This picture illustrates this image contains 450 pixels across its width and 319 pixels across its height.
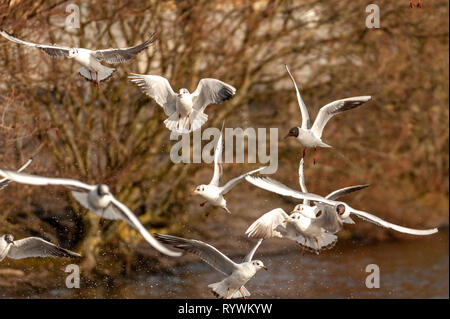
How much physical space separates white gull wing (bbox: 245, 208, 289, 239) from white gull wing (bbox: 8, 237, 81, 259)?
1394 millimetres

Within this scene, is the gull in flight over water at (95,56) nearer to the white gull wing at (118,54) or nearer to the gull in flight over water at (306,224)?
the white gull wing at (118,54)

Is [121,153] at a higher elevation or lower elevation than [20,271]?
higher

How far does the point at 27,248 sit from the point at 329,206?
89.4 inches

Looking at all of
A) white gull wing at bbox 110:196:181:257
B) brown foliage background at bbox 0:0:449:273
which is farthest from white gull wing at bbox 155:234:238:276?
brown foliage background at bbox 0:0:449:273

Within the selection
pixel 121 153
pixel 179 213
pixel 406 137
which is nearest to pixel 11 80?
pixel 121 153

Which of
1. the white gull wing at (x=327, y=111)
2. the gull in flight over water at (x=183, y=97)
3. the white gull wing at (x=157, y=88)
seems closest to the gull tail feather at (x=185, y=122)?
the gull in flight over water at (x=183, y=97)

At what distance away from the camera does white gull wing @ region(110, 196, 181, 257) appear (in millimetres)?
4668

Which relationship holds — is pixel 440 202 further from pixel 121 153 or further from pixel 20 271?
pixel 20 271

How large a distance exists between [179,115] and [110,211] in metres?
2.03

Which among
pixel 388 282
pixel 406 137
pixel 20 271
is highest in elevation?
pixel 406 137

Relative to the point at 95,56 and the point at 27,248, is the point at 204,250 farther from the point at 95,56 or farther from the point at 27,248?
the point at 95,56

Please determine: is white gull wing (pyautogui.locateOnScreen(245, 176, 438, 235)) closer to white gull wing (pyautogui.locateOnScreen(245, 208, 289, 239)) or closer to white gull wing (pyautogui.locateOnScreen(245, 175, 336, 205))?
white gull wing (pyautogui.locateOnScreen(245, 175, 336, 205))

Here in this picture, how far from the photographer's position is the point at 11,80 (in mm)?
9328
